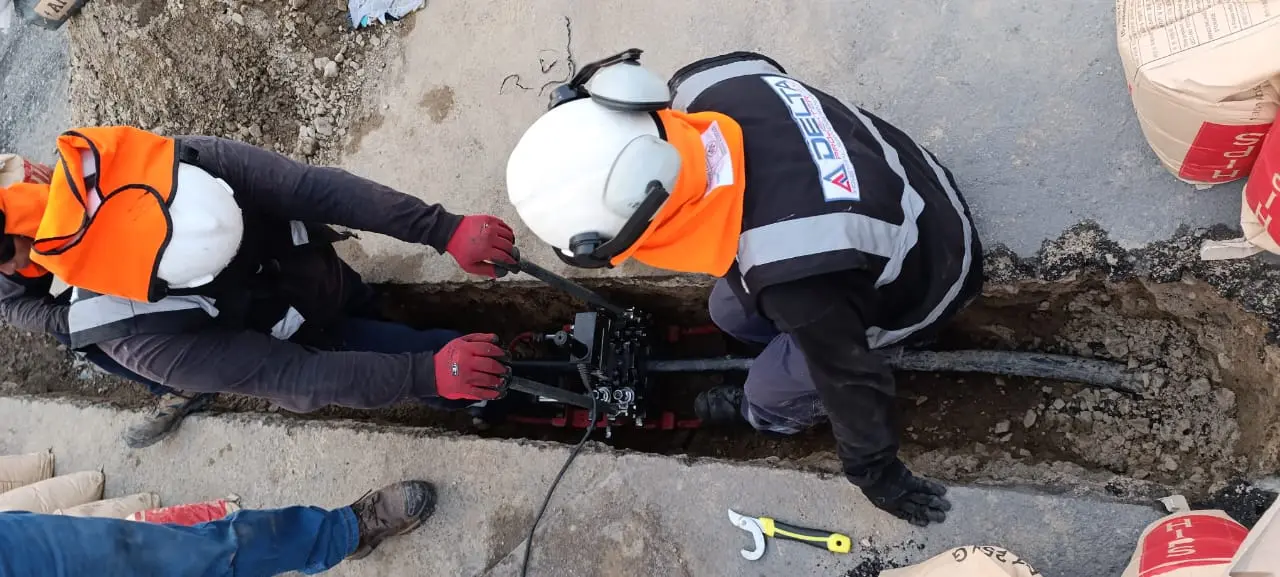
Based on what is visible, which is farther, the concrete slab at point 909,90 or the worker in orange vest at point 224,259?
the concrete slab at point 909,90

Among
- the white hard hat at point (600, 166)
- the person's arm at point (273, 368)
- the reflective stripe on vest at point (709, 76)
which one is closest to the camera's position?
the white hard hat at point (600, 166)

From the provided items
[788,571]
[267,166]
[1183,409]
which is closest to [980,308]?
[1183,409]

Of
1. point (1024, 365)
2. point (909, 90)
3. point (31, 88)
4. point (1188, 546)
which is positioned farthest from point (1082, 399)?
point (31, 88)

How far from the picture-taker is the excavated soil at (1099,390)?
7.05 feet

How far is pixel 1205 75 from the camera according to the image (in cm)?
173

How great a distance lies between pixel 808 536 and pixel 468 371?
47.1 inches

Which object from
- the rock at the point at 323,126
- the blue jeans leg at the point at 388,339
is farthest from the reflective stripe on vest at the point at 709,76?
the rock at the point at 323,126

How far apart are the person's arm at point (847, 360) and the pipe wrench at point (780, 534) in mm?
375

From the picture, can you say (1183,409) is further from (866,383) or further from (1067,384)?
(866,383)

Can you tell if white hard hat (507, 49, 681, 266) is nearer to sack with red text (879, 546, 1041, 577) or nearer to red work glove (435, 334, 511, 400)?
red work glove (435, 334, 511, 400)

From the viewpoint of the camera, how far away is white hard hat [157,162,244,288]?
1992 millimetres

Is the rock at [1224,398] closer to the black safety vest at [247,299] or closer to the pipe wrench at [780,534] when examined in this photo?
the pipe wrench at [780,534]

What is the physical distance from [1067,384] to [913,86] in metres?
1.20

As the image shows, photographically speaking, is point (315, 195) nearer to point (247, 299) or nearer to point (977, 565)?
point (247, 299)
